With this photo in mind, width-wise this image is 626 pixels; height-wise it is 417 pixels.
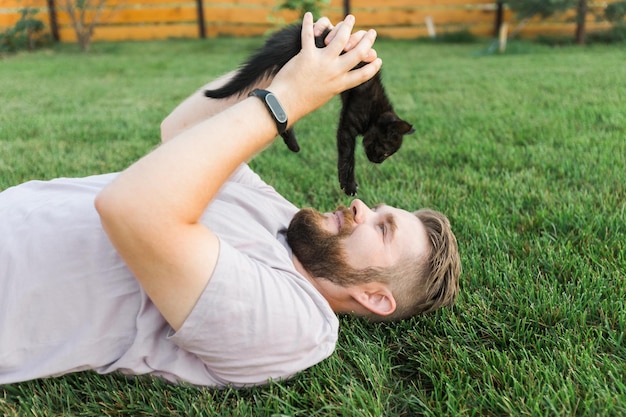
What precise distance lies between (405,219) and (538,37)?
10998 millimetres

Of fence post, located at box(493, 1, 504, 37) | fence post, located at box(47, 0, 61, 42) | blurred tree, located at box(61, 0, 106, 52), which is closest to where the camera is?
blurred tree, located at box(61, 0, 106, 52)

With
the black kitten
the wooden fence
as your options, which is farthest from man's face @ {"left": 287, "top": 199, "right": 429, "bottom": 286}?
the wooden fence

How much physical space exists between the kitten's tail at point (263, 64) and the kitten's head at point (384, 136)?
0.65m

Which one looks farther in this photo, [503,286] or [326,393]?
[503,286]

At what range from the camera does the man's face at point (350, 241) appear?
1.64 m

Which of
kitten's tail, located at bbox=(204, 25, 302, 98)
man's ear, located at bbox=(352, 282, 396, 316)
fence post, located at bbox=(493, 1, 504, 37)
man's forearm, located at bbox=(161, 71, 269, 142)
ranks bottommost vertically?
fence post, located at bbox=(493, 1, 504, 37)

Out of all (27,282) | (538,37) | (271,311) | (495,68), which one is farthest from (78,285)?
(538,37)

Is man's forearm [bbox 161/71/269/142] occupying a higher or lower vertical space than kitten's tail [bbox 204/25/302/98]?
lower

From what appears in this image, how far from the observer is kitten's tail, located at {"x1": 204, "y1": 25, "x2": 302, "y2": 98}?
6.33 ft

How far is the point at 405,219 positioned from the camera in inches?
70.1

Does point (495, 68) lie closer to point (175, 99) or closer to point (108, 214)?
point (175, 99)

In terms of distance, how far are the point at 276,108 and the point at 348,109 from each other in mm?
1266

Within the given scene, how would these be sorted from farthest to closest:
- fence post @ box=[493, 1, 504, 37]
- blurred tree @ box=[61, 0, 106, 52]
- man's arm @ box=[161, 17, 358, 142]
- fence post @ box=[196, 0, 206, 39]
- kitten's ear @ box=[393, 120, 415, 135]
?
fence post @ box=[196, 0, 206, 39]
fence post @ box=[493, 1, 504, 37]
blurred tree @ box=[61, 0, 106, 52]
kitten's ear @ box=[393, 120, 415, 135]
man's arm @ box=[161, 17, 358, 142]

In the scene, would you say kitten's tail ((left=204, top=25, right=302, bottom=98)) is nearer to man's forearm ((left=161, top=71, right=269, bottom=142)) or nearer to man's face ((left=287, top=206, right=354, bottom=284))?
man's forearm ((left=161, top=71, right=269, bottom=142))
